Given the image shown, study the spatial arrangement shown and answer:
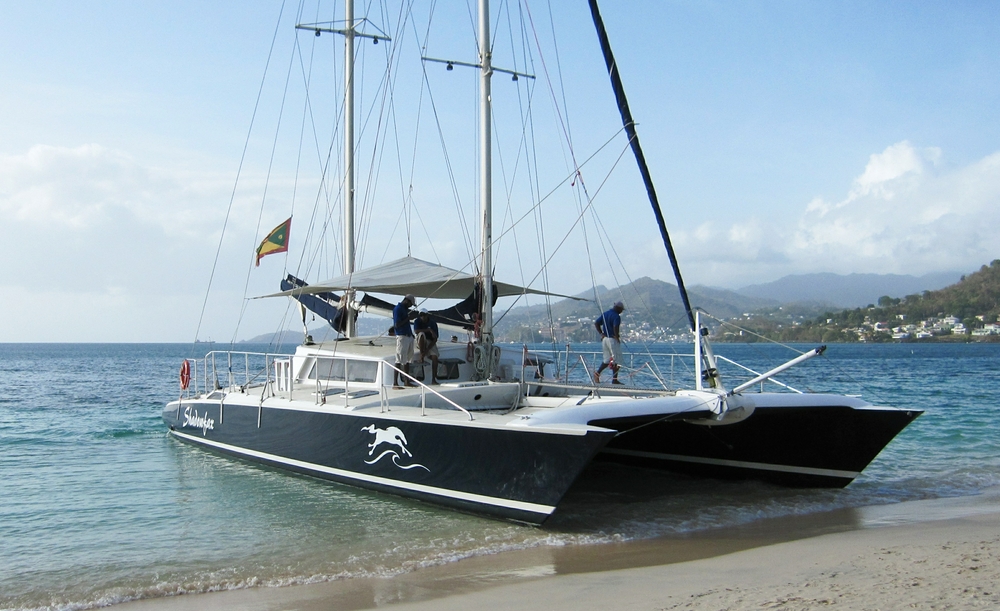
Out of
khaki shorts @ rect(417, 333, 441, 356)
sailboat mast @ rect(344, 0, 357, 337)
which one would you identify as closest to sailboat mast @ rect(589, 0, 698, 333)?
khaki shorts @ rect(417, 333, 441, 356)

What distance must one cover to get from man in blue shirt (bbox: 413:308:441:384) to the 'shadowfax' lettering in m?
4.79

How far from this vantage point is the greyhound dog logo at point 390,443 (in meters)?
9.22

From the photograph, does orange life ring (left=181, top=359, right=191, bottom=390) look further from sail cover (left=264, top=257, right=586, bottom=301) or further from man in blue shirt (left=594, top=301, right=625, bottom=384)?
man in blue shirt (left=594, top=301, right=625, bottom=384)

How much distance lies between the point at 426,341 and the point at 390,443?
6.92 feet

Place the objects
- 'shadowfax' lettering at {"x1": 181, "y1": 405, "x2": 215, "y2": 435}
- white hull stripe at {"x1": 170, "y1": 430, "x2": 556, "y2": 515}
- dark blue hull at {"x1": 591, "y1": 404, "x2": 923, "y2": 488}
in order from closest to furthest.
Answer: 1. white hull stripe at {"x1": 170, "y1": 430, "x2": 556, "y2": 515}
2. dark blue hull at {"x1": 591, "y1": 404, "x2": 923, "y2": 488}
3. 'shadowfax' lettering at {"x1": 181, "y1": 405, "x2": 215, "y2": 435}

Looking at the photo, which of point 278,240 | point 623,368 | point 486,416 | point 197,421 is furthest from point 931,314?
point 486,416

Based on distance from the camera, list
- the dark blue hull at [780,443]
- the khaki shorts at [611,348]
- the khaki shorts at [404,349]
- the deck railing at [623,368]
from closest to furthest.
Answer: the dark blue hull at [780,443] < the deck railing at [623,368] < the khaki shorts at [404,349] < the khaki shorts at [611,348]

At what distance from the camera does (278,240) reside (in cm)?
1530

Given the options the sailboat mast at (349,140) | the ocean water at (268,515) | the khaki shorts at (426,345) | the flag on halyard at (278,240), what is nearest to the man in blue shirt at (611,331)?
the ocean water at (268,515)

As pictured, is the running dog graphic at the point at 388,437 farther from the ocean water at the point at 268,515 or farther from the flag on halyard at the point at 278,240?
the flag on halyard at the point at 278,240

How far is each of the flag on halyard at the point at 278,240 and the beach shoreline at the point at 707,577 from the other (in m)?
9.41

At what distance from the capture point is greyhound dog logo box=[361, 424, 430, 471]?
A: 30.2ft

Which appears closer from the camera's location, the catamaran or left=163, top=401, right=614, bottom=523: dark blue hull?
left=163, top=401, right=614, bottom=523: dark blue hull

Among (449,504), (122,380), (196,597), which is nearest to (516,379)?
(449,504)
